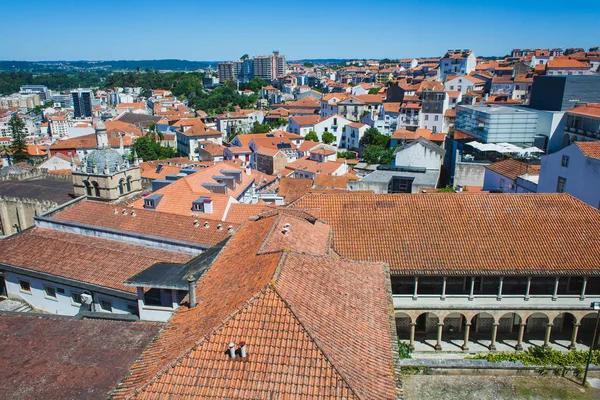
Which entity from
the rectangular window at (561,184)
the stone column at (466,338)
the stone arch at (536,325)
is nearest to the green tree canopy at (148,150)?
the rectangular window at (561,184)

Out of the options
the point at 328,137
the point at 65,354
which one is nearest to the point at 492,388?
the point at 65,354

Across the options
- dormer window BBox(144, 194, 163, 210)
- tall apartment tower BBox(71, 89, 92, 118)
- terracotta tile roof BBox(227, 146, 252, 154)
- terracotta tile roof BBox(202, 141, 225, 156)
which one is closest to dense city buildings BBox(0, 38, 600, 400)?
dormer window BBox(144, 194, 163, 210)

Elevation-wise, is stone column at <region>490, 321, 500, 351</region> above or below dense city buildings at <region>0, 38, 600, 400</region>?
below

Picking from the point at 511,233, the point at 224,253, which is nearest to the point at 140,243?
the point at 224,253

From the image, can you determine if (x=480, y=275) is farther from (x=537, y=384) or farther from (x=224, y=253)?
(x=224, y=253)

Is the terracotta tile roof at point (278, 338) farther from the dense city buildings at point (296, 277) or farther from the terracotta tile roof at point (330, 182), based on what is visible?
the terracotta tile roof at point (330, 182)

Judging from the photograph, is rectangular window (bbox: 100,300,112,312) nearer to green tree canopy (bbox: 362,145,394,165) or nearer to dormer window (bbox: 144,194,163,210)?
dormer window (bbox: 144,194,163,210)
